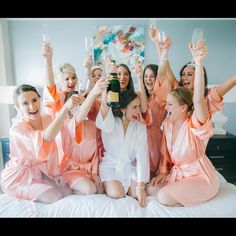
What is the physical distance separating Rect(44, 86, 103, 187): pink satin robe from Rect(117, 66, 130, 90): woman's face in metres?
0.17

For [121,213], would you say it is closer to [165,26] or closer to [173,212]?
[173,212]

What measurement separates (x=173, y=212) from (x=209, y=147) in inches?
15.7

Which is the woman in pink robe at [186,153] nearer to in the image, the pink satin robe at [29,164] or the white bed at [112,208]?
the white bed at [112,208]

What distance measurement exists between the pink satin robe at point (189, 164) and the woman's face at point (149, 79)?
20 centimetres

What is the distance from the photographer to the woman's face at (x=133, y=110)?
51.4 inches

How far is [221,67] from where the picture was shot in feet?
4.24

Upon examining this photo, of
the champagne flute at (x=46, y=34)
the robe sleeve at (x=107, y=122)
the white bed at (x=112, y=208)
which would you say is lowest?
the white bed at (x=112, y=208)

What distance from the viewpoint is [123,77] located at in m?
1.30

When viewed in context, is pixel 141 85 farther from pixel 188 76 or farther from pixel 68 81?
pixel 68 81

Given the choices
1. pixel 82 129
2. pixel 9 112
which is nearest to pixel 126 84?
pixel 82 129

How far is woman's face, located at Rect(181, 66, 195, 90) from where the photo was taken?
129 centimetres

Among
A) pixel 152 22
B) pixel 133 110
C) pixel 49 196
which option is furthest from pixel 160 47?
pixel 49 196

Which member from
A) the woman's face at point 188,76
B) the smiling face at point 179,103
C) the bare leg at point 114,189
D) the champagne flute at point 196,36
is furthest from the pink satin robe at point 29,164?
the champagne flute at point 196,36

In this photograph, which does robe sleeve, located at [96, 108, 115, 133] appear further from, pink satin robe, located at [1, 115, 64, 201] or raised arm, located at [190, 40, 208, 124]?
raised arm, located at [190, 40, 208, 124]
